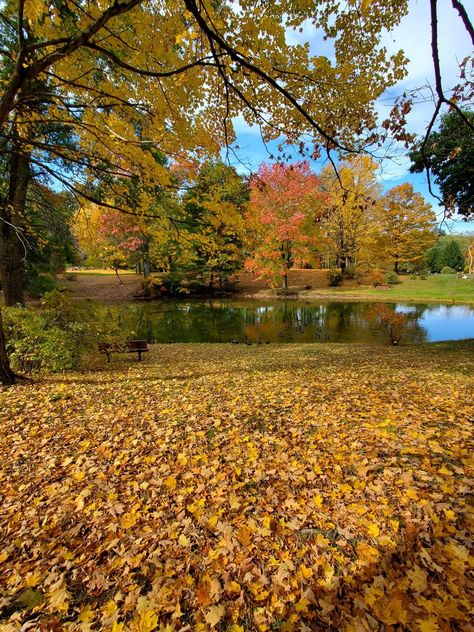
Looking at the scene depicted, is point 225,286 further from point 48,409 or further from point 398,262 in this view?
point 48,409

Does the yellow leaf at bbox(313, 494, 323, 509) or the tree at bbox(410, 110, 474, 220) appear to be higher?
the tree at bbox(410, 110, 474, 220)

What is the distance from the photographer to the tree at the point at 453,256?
3972 centimetres

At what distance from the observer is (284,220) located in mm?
24859

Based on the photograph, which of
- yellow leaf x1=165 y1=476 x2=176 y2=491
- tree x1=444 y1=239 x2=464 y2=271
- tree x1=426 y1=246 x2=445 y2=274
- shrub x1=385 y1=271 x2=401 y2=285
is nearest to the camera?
yellow leaf x1=165 y1=476 x2=176 y2=491

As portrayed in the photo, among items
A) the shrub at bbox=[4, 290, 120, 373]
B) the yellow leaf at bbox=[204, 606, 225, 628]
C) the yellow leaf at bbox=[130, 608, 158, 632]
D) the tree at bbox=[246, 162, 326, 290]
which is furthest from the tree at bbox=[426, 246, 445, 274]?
the yellow leaf at bbox=[130, 608, 158, 632]

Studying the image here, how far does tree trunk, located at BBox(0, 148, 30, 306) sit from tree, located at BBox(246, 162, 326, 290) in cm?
1635

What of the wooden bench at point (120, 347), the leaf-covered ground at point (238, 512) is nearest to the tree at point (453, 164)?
the leaf-covered ground at point (238, 512)

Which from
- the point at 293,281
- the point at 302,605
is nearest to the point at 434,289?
the point at 293,281

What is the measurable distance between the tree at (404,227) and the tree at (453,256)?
1169cm

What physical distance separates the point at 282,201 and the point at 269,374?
2178 centimetres

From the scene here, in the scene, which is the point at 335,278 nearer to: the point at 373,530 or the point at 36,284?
the point at 36,284

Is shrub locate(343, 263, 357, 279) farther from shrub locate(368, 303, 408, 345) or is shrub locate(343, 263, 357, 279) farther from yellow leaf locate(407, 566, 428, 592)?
yellow leaf locate(407, 566, 428, 592)

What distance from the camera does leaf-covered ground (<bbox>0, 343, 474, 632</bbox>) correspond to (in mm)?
1601

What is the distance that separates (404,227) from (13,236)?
33.7 m
